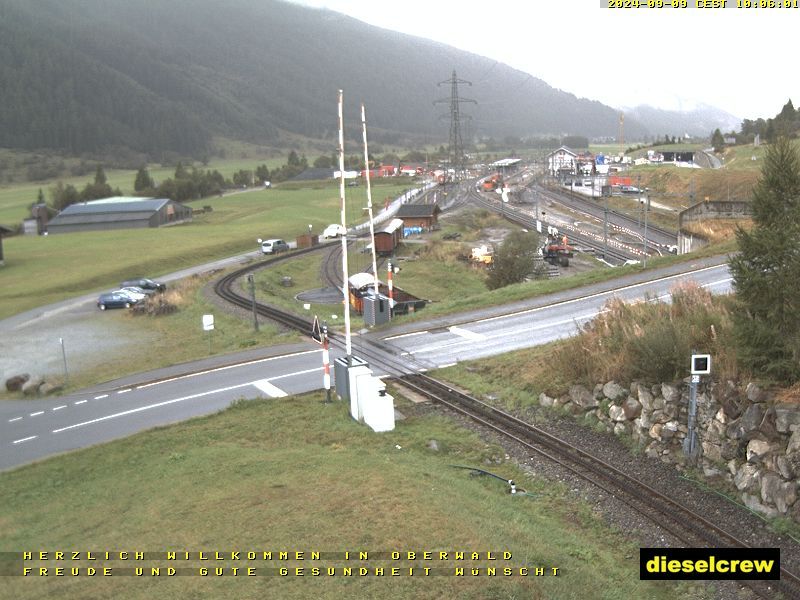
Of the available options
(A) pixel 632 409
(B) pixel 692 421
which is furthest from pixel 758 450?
(A) pixel 632 409

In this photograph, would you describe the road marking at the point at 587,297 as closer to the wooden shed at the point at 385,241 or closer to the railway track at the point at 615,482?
the railway track at the point at 615,482

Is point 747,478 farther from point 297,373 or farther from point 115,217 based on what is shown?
point 115,217

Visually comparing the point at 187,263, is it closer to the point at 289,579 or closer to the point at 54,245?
the point at 54,245

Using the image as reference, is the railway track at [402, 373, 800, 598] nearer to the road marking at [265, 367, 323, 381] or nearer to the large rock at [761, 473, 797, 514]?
the large rock at [761, 473, 797, 514]

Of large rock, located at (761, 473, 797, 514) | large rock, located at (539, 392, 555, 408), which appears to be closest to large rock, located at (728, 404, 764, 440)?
large rock, located at (761, 473, 797, 514)

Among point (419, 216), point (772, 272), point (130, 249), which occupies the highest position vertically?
point (772, 272)
